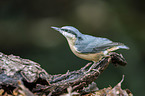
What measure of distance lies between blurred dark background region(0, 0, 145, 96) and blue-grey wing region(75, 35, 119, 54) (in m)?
1.03

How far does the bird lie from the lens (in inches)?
60.4

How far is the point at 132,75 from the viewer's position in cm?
254

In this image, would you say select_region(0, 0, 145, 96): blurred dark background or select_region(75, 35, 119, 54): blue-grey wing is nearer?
select_region(75, 35, 119, 54): blue-grey wing

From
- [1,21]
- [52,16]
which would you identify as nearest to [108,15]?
[52,16]

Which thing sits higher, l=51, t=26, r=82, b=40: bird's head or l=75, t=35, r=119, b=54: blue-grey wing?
l=51, t=26, r=82, b=40: bird's head

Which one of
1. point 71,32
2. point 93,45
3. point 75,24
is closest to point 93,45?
point 93,45

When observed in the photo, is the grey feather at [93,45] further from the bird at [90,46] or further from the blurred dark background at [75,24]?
the blurred dark background at [75,24]

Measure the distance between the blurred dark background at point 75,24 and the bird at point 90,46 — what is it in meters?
1.01

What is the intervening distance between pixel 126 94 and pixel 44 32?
1790 millimetres

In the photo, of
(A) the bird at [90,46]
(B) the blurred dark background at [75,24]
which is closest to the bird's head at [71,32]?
(A) the bird at [90,46]

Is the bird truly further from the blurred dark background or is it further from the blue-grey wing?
the blurred dark background

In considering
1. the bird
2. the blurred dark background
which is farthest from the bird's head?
the blurred dark background

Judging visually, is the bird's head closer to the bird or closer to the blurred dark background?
the bird

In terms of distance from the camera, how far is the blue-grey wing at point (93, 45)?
154cm
